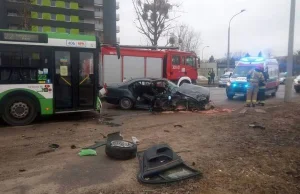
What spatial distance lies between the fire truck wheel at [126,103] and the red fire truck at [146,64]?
3972 millimetres

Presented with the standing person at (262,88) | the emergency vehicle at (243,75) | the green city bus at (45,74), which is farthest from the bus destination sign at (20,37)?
the emergency vehicle at (243,75)

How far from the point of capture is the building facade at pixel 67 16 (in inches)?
2151

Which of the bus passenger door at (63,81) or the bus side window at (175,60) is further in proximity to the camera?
the bus side window at (175,60)

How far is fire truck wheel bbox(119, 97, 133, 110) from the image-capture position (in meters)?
13.1

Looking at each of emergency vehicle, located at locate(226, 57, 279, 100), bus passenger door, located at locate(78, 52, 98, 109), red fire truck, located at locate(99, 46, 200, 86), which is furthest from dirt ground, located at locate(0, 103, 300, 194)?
red fire truck, located at locate(99, 46, 200, 86)

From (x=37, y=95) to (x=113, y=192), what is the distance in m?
6.24

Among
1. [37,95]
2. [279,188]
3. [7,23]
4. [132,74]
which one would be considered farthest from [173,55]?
[7,23]

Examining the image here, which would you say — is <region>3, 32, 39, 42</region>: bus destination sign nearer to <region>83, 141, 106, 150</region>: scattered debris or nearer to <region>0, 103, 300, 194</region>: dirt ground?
<region>0, 103, 300, 194</region>: dirt ground

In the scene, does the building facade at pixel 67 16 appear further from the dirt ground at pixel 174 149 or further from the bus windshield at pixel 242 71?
the dirt ground at pixel 174 149

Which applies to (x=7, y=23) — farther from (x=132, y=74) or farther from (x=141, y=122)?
(x=141, y=122)

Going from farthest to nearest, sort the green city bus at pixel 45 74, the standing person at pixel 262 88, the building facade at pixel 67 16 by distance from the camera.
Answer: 1. the building facade at pixel 67 16
2. the standing person at pixel 262 88
3. the green city bus at pixel 45 74

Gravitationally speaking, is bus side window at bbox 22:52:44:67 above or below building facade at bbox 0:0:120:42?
below

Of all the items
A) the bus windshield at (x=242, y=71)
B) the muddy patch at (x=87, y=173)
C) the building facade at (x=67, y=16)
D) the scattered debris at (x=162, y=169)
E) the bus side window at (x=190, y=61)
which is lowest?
the muddy patch at (x=87, y=173)

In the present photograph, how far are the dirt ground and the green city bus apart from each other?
2.11 feet
